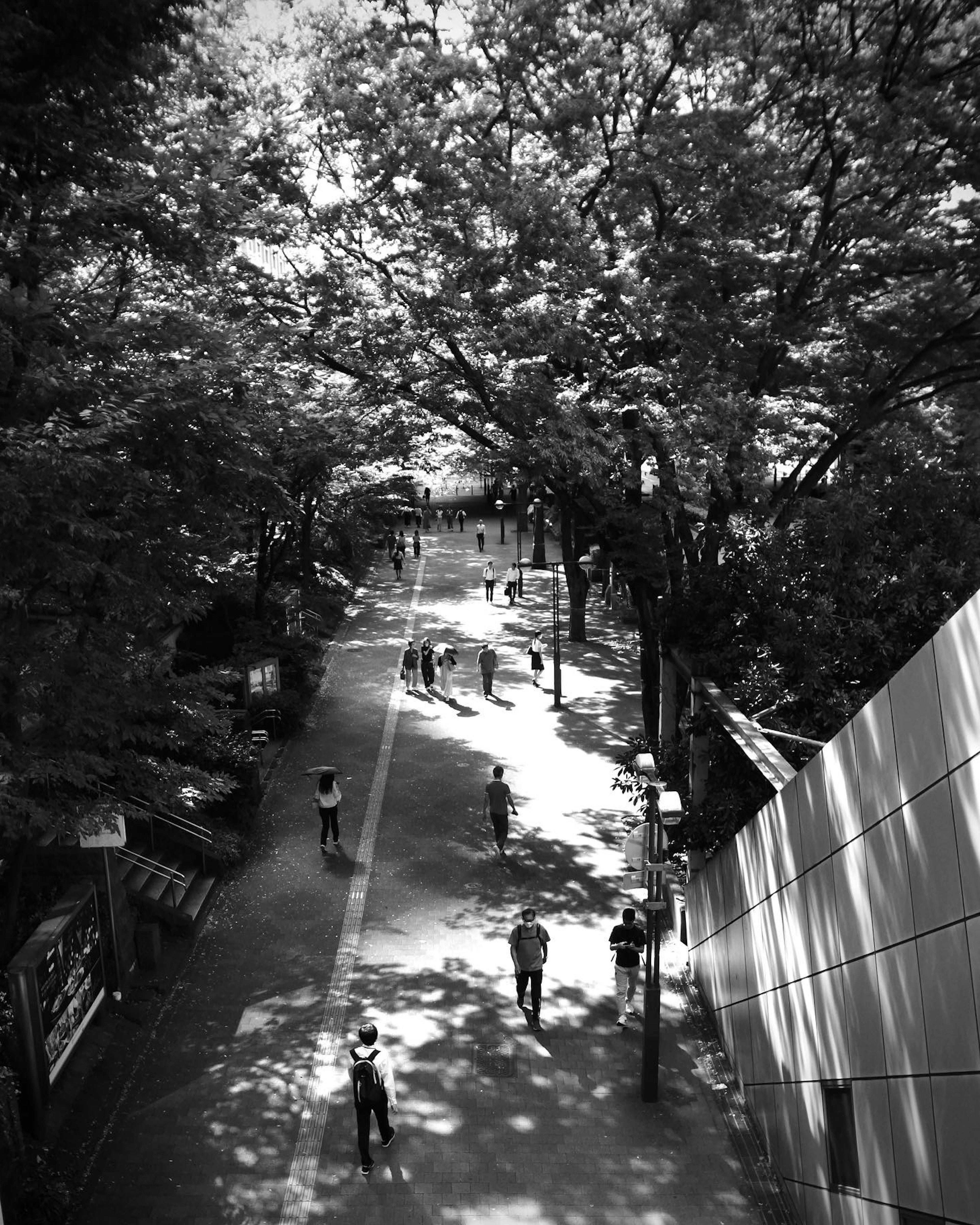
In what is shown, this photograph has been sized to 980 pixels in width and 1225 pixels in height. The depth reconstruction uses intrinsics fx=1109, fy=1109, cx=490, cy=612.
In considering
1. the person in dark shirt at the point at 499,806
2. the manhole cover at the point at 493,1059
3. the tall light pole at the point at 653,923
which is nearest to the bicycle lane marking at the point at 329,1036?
the manhole cover at the point at 493,1059

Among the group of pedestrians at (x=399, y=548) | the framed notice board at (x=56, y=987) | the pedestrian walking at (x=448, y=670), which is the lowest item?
the framed notice board at (x=56, y=987)

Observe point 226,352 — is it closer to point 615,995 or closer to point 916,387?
point 615,995

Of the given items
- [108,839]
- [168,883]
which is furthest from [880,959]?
[168,883]

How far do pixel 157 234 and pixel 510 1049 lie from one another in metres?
8.19

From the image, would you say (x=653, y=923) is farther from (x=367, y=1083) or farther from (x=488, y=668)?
(x=488, y=668)

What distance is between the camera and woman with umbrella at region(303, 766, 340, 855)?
15180mm

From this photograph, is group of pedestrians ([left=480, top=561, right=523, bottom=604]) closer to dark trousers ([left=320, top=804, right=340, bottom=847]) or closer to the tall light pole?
dark trousers ([left=320, top=804, right=340, bottom=847])

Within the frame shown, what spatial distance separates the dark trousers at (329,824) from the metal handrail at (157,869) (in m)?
2.14

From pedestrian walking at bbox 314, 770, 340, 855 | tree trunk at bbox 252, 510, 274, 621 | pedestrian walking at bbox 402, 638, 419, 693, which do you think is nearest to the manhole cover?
pedestrian walking at bbox 314, 770, 340, 855

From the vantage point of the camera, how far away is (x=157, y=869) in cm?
1351

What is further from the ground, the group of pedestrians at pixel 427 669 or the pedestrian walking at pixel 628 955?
the group of pedestrians at pixel 427 669

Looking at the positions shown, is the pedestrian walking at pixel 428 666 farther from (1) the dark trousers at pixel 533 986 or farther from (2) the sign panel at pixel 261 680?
(1) the dark trousers at pixel 533 986

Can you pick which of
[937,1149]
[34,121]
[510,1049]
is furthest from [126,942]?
[937,1149]

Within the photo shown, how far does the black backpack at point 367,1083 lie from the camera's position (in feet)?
29.4
